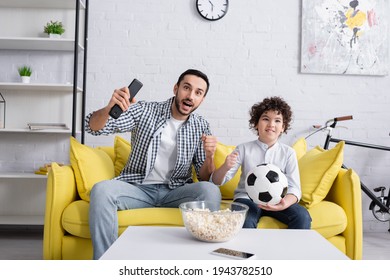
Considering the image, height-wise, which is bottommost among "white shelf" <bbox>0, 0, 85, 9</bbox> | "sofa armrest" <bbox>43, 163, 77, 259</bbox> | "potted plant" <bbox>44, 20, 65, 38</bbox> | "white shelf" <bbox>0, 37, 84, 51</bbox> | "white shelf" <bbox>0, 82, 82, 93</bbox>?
"sofa armrest" <bbox>43, 163, 77, 259</bbox>

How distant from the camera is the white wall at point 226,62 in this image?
10.6 feet

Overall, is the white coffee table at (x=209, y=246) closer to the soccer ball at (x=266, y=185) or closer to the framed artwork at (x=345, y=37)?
the soccer ball at (x=266, y=185)

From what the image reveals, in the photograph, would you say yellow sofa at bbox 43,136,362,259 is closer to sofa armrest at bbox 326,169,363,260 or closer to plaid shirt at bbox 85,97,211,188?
sofa armrest at bbox 326,169,363,260

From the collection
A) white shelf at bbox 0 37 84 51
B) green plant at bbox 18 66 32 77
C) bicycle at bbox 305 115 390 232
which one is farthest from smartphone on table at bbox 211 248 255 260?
green plant at bbox 18 66 32 77

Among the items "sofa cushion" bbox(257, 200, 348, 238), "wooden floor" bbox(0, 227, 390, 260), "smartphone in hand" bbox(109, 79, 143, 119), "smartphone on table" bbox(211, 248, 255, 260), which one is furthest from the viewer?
"wooden floor" bbox(0, 227, 390, 260)

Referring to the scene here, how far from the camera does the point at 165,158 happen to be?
2254 millimetres

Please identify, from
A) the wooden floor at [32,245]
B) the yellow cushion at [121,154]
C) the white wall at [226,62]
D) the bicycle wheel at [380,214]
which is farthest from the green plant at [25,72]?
the bicycle wheel at [380,214]

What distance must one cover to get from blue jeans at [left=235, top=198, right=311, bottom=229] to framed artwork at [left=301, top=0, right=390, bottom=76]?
156cm

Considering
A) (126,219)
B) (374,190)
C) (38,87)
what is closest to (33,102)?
(38,87)

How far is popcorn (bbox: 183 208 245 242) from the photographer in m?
1.35

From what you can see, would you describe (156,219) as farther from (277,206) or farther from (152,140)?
(277,206)

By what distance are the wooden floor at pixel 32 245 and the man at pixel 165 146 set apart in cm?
85

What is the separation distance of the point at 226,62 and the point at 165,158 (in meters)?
1.28
